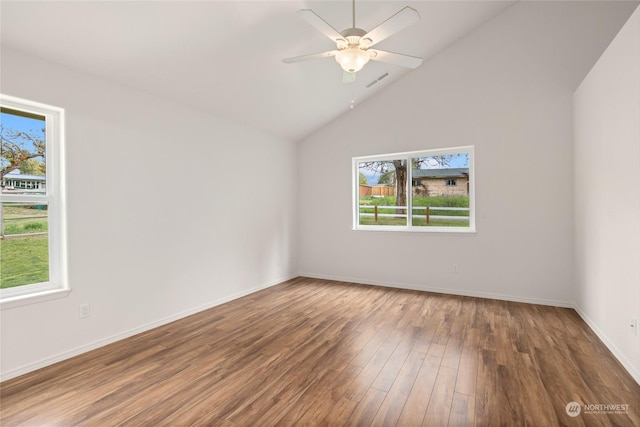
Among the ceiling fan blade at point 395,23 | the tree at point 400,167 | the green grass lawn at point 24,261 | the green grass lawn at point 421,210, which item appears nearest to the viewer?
the ceiling fan blade at point 395,23

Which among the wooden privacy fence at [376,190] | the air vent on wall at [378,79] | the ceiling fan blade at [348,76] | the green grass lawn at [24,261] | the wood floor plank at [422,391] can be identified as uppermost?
the air vent on wall at [378,79]

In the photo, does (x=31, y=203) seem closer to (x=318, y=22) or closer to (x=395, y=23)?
(x=318, y=22)

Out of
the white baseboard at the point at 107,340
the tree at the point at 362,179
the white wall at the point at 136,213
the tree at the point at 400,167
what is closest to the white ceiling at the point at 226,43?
the white wall at the point at 136,213

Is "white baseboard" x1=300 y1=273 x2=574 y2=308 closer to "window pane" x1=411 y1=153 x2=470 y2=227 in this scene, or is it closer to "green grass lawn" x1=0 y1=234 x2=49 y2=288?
"window pane" x1=411 y1=153 x2=470 y2=227

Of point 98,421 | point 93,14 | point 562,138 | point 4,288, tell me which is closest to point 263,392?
point 98,421

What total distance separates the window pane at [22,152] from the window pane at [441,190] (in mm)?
4571

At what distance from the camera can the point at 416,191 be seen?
4949 mm

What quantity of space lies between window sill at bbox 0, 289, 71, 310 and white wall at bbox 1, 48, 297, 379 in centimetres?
6

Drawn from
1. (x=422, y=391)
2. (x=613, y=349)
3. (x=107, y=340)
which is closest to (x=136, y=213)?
(x=107, y=340)

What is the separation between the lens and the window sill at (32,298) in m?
2.29

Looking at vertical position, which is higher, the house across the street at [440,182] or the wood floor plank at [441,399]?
the house across the street at [440,182]

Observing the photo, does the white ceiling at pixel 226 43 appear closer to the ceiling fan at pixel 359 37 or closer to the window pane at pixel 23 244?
the ceiling fan at pixel 359 37

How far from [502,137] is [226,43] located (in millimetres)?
3708

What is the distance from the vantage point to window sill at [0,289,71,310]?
2.29 meters
